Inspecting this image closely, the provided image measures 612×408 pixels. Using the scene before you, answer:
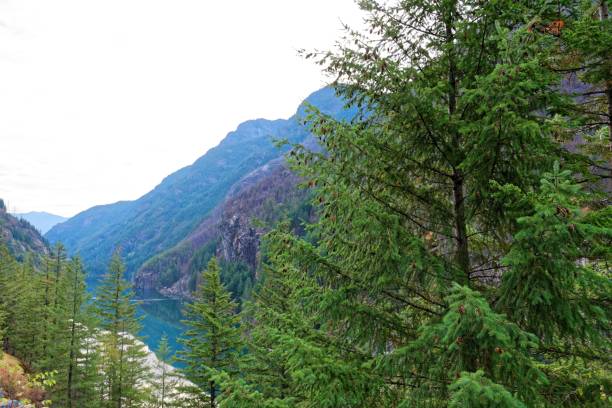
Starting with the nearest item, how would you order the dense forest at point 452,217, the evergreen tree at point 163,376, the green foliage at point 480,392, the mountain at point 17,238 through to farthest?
the green foliage at point 480,392, the dense forest at point 452,217, the evergreen tree at point 163,376, the mountain at point 17,238

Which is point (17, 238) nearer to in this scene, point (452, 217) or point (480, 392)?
point (452, 217)

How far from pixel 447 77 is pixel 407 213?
90.3 inches

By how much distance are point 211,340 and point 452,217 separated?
48.7ft

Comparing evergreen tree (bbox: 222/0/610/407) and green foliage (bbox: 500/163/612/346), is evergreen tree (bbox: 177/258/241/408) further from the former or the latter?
green foliage (bbox: 500/163/612/346)

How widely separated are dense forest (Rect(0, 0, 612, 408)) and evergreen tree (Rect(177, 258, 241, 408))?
39.6 ft

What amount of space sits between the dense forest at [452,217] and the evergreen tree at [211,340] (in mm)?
12068

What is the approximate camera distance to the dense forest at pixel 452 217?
3922mm

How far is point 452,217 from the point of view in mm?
6004

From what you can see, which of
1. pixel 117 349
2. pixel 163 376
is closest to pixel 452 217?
pixel 163 376

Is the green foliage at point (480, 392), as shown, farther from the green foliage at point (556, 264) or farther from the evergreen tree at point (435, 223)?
the green foliage at point (556, 264)

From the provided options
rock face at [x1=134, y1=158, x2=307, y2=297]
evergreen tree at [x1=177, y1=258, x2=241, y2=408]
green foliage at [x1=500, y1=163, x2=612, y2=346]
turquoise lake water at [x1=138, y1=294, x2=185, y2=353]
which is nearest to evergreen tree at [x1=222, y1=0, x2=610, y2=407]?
green foliage at [x1=500, y1=163, x2=612, y2=346]

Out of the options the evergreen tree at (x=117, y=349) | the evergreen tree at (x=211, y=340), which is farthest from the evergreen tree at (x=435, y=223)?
the evergreen tree at (x=117, y=349)

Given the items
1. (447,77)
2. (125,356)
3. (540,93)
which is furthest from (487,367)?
(125,356)

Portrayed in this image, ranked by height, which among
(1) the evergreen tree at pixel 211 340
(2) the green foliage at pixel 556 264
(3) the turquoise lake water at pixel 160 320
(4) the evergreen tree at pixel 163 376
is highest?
(2) the green foliage at pixel 556 264
